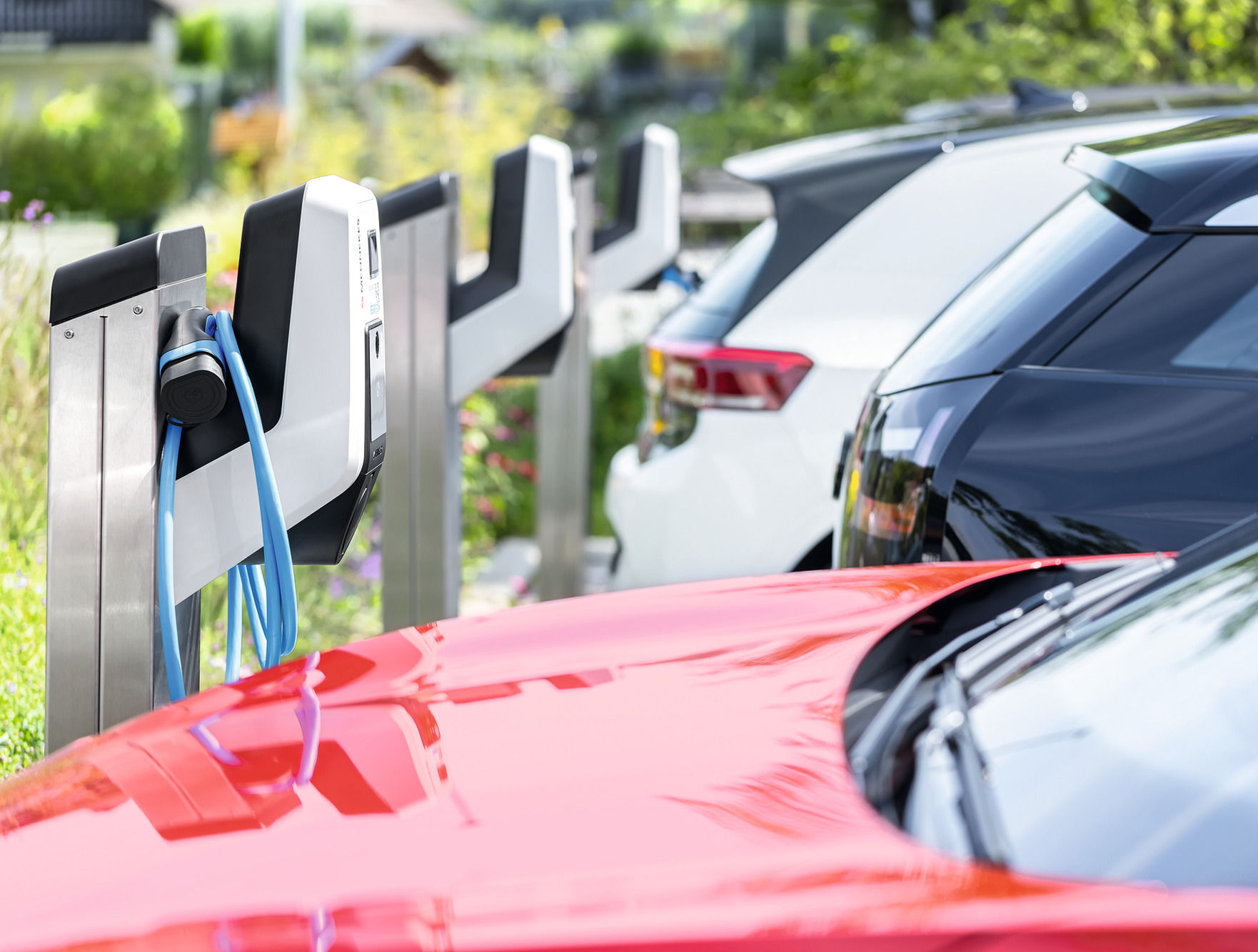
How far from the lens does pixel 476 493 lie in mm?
6227

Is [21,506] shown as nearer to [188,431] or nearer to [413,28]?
[188,431]

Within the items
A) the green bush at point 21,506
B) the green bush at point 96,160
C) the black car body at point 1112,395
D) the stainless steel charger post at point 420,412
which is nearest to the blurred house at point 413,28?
the green bush at point 96,160

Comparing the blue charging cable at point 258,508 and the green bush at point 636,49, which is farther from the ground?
the blue charging cable at point 258,508

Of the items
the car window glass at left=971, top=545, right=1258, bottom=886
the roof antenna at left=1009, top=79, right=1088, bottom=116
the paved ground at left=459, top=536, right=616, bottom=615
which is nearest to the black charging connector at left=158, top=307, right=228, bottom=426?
the car window glass at left=971, top=545, right=1258, bottom=886

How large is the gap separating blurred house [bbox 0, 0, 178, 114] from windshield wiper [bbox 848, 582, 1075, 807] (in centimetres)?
3568

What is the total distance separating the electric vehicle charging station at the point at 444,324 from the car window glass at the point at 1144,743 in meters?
2.02

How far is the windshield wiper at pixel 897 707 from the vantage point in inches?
58.3

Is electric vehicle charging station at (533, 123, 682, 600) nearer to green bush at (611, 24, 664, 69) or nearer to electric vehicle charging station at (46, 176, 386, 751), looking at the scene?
electric vehicle charging station at (46, 176, 386, 751)

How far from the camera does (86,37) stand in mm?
36812

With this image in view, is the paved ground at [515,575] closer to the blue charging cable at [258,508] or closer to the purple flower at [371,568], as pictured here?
the purple flower at [371,568]

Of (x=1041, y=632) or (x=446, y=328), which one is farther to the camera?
(x=446, y=328)

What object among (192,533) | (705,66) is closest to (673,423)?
(192,533)

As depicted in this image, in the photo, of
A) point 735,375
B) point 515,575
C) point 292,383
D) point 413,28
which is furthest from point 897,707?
point 413,28

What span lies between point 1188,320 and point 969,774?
1371 mm
